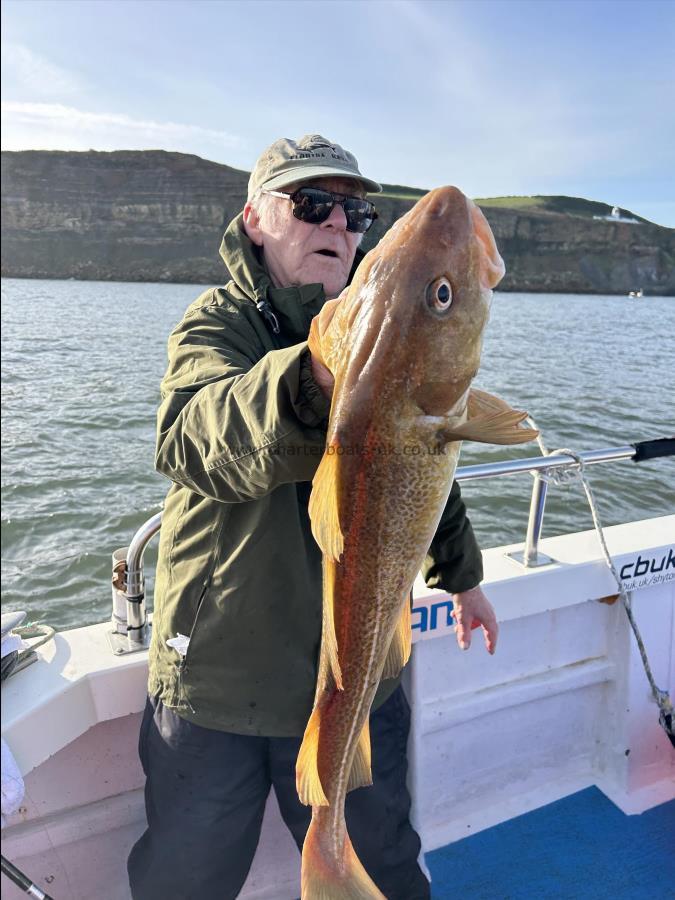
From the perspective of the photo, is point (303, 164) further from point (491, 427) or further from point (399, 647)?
point (399, 647)

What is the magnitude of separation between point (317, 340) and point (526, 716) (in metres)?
2.95

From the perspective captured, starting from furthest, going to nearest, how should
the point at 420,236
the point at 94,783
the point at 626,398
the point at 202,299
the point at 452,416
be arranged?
the point at 626,398, the point at 94,783, the point at 202,299, the point at 452,416, the point at 420,236

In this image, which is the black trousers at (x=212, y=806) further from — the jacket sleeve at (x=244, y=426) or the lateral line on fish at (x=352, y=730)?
the jacket sleeve at (x=244, y=426)

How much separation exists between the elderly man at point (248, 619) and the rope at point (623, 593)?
1.45 metres

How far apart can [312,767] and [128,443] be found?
11841 mm

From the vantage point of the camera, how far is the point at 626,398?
15992 millimetres

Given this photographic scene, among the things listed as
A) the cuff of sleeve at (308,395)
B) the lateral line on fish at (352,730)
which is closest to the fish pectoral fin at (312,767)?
the lateral line on fish at (352,730)

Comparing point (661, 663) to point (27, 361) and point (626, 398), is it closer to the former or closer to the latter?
point (626, 398)

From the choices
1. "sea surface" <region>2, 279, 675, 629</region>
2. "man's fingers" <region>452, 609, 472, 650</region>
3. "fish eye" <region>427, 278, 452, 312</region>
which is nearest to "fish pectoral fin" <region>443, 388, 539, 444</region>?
"fish eye" <region>427, 278, 452, 312</region>

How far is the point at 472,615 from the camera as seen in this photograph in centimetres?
282

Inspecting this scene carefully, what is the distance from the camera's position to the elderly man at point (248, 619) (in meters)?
2.15

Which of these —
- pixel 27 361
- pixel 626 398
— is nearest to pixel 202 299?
pixel 626 398

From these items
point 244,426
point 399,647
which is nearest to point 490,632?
point 399,647

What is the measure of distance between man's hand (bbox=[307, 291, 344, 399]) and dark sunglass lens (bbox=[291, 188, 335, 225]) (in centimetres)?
98
